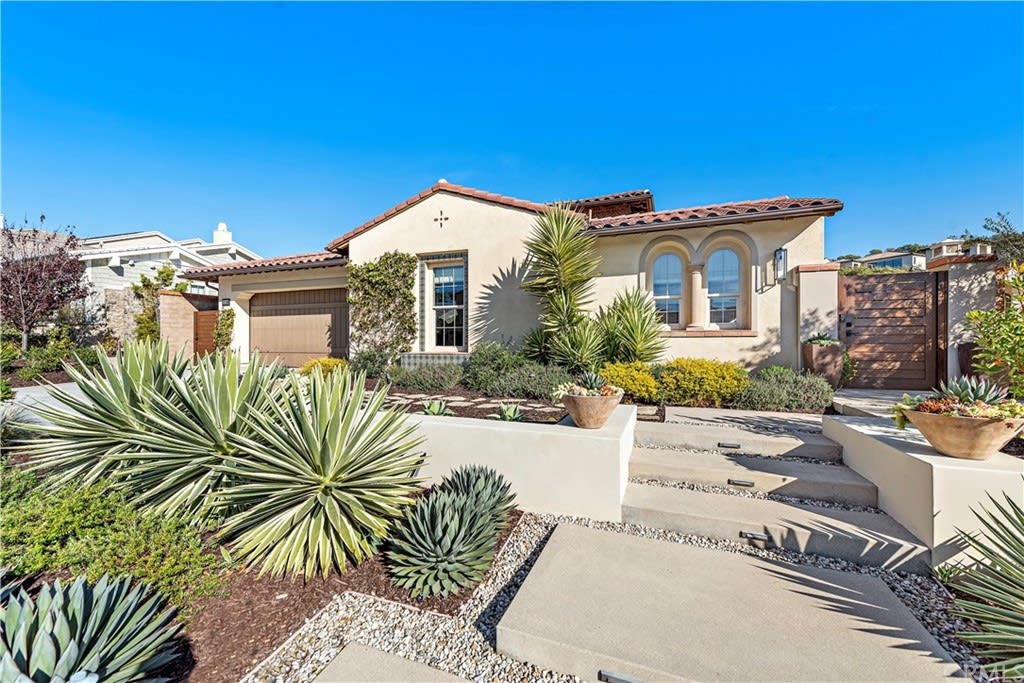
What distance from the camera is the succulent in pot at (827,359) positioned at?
727 cm

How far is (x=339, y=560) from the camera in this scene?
Result: 290cm

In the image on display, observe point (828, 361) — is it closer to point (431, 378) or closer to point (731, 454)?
point (731, 454)

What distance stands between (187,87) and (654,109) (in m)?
→ 12.4

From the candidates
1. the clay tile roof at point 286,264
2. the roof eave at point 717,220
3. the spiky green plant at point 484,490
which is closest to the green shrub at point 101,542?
the spiky green plant at point 484,490

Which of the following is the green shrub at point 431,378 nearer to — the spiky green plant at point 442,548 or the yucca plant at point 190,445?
the yucca plant at point 190,445

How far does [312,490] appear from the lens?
9.60ft

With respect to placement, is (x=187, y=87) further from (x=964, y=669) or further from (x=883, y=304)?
(x=883, y=304)

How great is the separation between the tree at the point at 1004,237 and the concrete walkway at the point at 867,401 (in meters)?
3.94

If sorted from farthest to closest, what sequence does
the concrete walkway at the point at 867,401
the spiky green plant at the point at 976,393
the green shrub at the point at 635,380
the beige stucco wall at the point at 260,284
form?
the beige stucco wall at the point at 260,284 < the green shrub at the point at 635,380 < the concrete walkway at the point at 867,401 < the spiky green plant at the point at 976,393

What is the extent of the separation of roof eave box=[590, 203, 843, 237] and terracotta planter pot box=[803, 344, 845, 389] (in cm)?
265

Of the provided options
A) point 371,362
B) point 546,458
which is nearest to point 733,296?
point 546,458

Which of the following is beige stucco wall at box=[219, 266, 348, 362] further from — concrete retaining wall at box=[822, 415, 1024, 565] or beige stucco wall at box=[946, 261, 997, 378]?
beige stucco wall at box=[946, 261, 997, 378]

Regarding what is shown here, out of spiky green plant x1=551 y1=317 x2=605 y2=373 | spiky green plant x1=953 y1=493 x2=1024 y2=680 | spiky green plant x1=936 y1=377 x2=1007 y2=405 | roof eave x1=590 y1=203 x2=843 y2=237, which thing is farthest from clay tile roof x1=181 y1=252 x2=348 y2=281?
spiky green plant x1=953 y1=493 x2=1024 y2=680

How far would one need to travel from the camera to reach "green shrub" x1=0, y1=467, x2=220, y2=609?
266 centimetres
